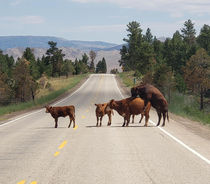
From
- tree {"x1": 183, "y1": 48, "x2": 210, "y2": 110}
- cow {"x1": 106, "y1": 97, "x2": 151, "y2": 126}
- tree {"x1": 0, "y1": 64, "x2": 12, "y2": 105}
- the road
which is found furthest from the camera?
tree {"x1": 0, "y1": 64, "x2": 12, "y2": 105}

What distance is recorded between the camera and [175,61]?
290ft

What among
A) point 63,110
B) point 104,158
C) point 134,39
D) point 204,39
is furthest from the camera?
point 134,39

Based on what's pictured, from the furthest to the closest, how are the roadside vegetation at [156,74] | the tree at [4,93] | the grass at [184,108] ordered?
1. the tree at [4,93]
2. the roadside vegetation at [156,74]
3. the grass at [184,108]

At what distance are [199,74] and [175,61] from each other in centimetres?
4830

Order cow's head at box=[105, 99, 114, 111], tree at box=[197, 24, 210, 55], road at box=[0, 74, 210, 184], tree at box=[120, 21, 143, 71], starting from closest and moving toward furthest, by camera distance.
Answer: road at box=[0, 74, 210, 184]
cow's head at box=[105, 99, 114, 111]
tree at box=[197, 24, 210, 55]
tree at box=[120, 21, 143, 71]

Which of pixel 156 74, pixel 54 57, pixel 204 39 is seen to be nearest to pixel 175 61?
pixel 204 39

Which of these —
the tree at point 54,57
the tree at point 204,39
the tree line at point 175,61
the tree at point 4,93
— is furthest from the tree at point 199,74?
the tree at point 54,57

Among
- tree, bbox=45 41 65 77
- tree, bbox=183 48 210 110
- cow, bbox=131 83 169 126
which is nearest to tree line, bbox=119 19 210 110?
tree, bbox=183 48 210 110

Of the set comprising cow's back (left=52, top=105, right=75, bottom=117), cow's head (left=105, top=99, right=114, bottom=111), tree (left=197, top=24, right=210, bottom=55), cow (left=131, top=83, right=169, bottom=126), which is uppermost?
tree (left=197, top=24, right=210, bottom=55)

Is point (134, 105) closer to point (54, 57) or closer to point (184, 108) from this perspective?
point (184, 108)

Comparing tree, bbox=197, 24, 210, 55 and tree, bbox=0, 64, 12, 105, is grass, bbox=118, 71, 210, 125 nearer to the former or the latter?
tree, bbox=0, 64, 12, 105

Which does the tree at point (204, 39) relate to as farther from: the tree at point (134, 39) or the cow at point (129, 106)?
the cow at point (129, 106)

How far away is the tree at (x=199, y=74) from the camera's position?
133ft

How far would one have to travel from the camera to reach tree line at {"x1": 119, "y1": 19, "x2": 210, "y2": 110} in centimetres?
4128
